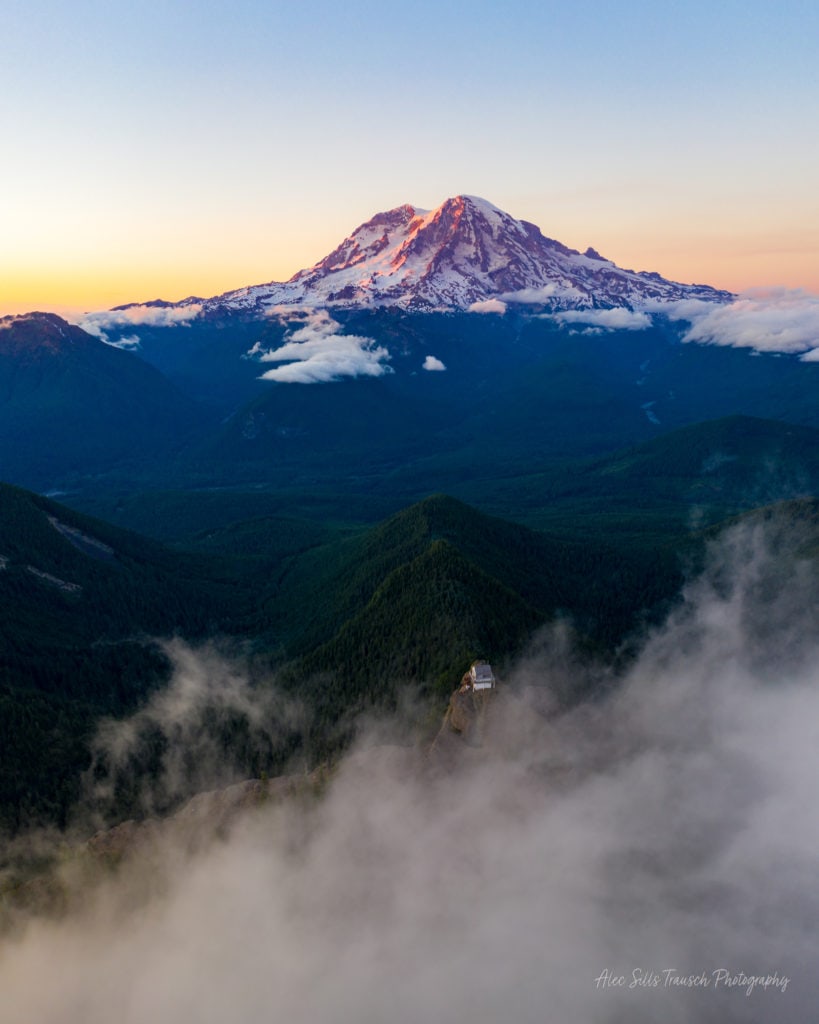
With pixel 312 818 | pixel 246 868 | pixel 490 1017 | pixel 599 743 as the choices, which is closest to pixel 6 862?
pixel 246 868

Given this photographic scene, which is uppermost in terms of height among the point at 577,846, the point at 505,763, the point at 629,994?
the point at 505,763

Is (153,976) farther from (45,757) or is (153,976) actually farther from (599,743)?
(599,743)

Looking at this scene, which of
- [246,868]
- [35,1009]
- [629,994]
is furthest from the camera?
[246,868]

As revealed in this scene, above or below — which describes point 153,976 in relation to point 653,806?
below

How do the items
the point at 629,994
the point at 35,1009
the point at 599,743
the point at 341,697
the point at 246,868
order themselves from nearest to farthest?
1. the point at 629,994
2. the point at 35,1009
3. the point at 246,868
4. the point at 599,743
5. the point at 341,697

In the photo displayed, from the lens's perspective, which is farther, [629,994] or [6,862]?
[6,862]

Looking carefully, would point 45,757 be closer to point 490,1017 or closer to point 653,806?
point 490,1017
